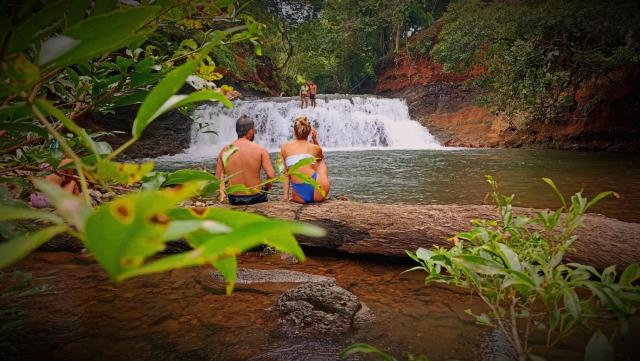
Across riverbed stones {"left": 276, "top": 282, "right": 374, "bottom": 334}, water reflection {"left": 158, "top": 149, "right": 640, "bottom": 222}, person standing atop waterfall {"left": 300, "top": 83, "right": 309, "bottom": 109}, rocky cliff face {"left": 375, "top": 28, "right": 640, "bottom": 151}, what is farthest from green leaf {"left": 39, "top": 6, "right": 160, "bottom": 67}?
person standing atop waterfall {"left": 300, "top": 83, "right": 309, "bottom": 109}

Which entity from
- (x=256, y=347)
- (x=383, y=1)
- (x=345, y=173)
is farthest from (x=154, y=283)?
(x=383, y=1)

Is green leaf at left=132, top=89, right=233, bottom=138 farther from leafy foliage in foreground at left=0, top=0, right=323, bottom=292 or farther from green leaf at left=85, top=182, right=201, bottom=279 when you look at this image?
green leaf at left=85, top=182, right=201, bottom=279

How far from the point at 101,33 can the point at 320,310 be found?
211 centimetres

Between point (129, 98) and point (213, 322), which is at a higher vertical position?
point (129, 98)

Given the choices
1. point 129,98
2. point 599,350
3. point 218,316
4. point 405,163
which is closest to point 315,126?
point 405,163

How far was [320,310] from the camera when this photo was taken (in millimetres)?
2277

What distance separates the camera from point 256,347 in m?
2.00

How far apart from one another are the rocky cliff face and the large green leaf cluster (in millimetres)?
658

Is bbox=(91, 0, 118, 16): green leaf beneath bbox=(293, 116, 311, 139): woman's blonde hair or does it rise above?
above

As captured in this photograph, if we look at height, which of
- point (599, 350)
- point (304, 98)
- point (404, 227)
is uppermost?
point (304, 98)

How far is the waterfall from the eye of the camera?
55.8 ft

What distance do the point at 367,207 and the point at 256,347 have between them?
6.42ft

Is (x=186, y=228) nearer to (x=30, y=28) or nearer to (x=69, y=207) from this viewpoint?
(x=69, y=207)

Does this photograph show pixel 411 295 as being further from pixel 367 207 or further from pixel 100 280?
pixel 100 280
